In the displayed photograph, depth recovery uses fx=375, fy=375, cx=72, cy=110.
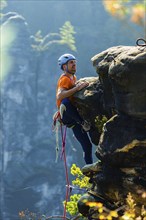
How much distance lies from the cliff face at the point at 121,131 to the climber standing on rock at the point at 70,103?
42 cm

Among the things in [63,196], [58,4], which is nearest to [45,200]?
[63,196]

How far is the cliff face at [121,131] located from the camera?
692cm

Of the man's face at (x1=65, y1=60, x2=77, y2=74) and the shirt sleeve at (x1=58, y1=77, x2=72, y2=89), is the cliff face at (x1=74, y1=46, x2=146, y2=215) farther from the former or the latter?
the man's face at (x1=65, y1=60, x2=77, y2=74)

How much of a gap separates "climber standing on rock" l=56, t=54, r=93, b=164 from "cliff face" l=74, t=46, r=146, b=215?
1.37 ft

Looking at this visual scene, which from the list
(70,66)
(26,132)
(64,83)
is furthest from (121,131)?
(26,132)

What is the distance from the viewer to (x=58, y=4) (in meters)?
93.6

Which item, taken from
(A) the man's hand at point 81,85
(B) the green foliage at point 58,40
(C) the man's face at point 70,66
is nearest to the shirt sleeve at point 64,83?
(A) the man's hand at point 81,85

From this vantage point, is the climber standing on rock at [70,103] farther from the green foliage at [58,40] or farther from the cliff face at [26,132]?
the green foliage at [58,40]

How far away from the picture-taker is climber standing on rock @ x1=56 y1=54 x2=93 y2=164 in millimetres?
8367

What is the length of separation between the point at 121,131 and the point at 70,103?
175 cm

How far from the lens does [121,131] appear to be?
7.35 metres

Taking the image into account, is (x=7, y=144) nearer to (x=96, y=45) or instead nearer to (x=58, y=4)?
(x=96, y=45)

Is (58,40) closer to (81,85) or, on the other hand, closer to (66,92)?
(81,85)

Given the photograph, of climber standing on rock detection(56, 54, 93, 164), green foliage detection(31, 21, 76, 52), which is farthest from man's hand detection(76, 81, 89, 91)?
green foliage detection(31, 21, 76, 52)
